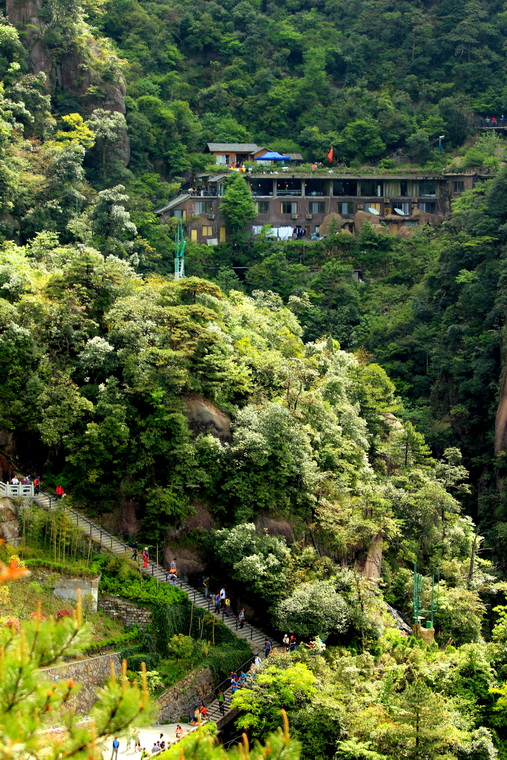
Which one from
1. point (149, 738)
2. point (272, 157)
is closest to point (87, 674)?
point (149, 738)

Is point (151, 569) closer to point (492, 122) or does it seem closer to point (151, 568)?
point (151, 568)

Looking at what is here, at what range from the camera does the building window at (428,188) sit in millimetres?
73188

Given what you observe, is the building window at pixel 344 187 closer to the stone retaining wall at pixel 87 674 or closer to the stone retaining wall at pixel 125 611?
the stone retaining wall at pixel 125 611

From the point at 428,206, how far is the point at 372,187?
3835 mm

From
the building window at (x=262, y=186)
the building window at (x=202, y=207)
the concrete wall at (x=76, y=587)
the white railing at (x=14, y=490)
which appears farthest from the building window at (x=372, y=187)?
the concrete wall at (x=76, y=587)

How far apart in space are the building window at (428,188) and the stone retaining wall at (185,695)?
46703 mm

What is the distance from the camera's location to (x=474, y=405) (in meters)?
57.0

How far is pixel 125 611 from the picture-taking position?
33.9 m

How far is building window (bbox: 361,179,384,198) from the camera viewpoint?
7306 centimetres

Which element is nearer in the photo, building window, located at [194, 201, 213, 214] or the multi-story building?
building window, located at [194, 201, 213, 214]

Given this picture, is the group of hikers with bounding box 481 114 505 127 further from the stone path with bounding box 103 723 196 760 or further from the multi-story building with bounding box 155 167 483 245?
the stone path with bounding box 103 723 196 760

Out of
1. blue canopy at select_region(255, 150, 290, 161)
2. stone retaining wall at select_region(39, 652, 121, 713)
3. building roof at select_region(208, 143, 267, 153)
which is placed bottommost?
stone retaining wall at select_region(39, 652, 121, 713)

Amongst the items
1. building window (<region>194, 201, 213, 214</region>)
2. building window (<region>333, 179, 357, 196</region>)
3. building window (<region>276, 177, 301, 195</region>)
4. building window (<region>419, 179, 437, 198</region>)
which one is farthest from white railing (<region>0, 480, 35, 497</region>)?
building window (<region>419, 179, 437, 198</region>)

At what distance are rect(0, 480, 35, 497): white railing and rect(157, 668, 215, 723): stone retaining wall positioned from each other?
776cm
